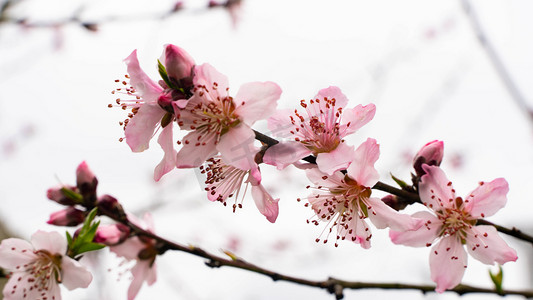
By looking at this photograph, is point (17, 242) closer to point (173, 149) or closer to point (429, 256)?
point (173, 149)

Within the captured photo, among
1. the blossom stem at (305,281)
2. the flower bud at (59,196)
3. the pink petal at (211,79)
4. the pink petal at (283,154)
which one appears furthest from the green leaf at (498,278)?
the flower bud at (59,196)

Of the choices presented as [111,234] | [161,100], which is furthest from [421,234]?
[111,234]

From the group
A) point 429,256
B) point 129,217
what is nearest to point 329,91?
point 429,256

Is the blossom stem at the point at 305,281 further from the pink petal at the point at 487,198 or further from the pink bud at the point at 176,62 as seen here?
the pink bud at the point at 176,62

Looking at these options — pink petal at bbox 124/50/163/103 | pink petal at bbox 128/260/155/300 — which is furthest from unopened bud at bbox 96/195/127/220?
pink petal at bbox 124/50/163/103

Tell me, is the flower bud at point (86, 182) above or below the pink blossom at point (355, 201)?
above

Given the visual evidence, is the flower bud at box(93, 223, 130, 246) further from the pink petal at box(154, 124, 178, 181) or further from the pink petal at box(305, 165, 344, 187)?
the pink petal at box(305, 165, 344, 187)

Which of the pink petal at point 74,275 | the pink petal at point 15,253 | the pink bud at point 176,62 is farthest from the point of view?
the pink petal at point 15,253

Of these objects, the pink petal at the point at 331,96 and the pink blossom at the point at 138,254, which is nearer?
the pink petal at the point at 331,96
